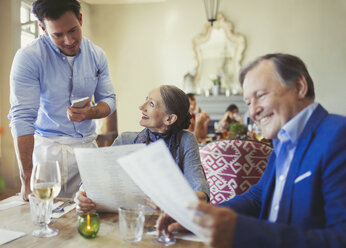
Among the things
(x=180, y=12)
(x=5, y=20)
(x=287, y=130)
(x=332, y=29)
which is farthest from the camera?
(x=180, y=12)

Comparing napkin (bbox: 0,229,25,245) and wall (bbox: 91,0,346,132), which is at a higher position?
wall (bbox: 91,0,346,132)

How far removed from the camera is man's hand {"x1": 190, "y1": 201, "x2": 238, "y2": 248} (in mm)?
635

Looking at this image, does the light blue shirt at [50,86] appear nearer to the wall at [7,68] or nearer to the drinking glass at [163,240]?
the drinking glass at [163,240]

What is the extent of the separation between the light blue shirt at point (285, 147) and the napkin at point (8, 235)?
30.1 inches

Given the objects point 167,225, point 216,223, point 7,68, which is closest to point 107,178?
point 167,225

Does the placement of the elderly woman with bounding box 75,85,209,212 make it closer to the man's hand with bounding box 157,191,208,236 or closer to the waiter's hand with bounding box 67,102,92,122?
the waiter's hand with bounding box 67,102,92,122

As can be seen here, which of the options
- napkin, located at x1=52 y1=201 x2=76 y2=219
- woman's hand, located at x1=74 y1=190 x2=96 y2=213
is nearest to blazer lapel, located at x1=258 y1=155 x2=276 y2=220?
woman's hand, located at x1=74 y1=190 x2=96 y2=213

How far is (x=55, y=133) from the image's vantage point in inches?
71.0

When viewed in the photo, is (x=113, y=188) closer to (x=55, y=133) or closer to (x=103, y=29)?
(x=55, y=133)

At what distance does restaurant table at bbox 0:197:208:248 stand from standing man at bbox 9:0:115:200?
0.37m

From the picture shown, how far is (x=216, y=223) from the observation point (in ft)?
2.09

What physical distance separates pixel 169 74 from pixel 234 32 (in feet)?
5.08

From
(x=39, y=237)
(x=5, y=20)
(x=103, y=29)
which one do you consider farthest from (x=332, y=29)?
(x=39, y=237)

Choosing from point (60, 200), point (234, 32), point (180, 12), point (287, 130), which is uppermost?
point (180, 12)
